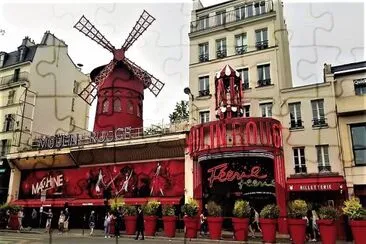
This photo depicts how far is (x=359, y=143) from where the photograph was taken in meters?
21.8

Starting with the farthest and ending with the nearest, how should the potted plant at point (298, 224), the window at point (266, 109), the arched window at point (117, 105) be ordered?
the arched window at point (117, 105) → the window at point (266, 109) → the potted plant at point (298, 224)

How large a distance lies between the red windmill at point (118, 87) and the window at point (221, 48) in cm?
757

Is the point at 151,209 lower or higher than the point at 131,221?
higher

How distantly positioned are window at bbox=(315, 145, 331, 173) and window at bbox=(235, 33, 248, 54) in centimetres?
855

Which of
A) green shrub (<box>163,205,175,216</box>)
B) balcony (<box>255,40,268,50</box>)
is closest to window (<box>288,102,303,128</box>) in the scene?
balcony (<box>255,40,268,50</box>)

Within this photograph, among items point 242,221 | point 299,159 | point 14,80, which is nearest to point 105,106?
point 14,80

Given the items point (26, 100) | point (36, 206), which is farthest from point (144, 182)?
point (26, 100)

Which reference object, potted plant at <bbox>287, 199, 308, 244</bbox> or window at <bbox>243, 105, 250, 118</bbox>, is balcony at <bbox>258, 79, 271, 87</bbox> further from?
potted plant at <bbox>287, 199, 308, 244</bbox>

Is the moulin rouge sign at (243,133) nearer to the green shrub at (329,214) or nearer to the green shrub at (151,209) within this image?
the green shrub at (151,209)

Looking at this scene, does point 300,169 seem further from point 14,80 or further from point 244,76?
point 14,80

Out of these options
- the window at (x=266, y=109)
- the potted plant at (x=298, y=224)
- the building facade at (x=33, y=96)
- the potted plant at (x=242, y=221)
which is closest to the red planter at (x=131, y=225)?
the potted plant at (x=242, y=221)

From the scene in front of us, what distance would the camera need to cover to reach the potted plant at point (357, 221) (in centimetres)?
1420

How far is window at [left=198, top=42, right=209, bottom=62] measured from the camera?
2775 cm

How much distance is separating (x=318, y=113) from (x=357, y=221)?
971 cm
